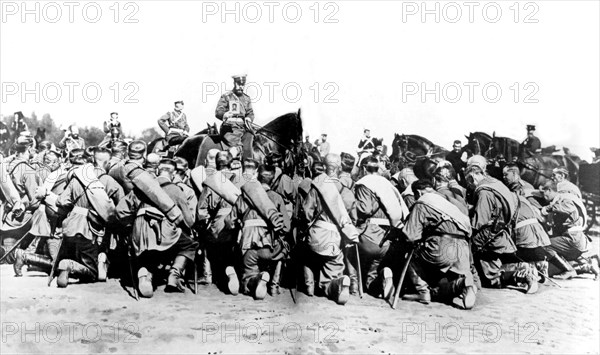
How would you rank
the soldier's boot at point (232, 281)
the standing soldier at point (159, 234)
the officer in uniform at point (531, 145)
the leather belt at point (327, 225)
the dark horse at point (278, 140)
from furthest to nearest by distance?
the officer in uniform at point (531, 145)
the dark horse at point (278, 140)
the leather belt at point (327, 225)
the soldier's boot at point (232, 281)
the standing soldier at point (159, 234)

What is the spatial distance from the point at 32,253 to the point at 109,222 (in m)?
0.90

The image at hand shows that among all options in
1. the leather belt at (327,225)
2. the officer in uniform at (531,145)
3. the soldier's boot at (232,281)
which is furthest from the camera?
the officer in uniform at (531,145)

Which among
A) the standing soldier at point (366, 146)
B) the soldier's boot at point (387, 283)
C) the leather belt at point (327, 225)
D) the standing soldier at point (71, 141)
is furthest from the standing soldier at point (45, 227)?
the soldier's boot at point (387, 283)

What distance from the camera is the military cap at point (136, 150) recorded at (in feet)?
23.3

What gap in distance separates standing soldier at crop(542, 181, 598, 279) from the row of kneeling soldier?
0.05 feet

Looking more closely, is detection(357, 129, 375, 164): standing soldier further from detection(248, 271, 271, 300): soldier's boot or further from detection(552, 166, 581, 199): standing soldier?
detection(552, 166, 581, 199): standing soldier

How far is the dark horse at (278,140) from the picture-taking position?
288 inches

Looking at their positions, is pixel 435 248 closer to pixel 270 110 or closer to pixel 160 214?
pixel 270 110

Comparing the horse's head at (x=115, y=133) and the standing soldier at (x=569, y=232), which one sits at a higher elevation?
the horse's head at (x=115, y=133)

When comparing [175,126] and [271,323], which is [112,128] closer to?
[175,126]

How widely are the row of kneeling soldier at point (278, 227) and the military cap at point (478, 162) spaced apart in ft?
0.05

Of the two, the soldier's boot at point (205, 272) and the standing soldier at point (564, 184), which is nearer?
the soldier's boot at point (205, 272)

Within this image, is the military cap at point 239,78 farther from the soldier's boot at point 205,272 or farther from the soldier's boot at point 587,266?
the soldier's boot at point 587,266

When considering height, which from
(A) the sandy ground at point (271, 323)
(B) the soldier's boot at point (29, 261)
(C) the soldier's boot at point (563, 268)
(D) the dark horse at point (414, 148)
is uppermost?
(D) the dark horse at point (414, 148)
